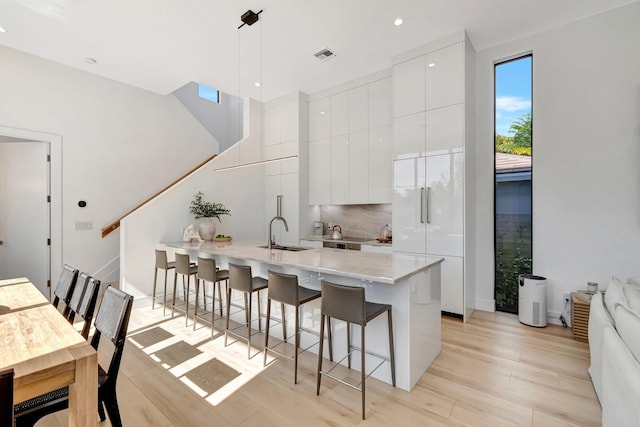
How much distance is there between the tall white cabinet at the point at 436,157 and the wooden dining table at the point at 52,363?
3.42 meters

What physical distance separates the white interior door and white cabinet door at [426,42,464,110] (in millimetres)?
5428

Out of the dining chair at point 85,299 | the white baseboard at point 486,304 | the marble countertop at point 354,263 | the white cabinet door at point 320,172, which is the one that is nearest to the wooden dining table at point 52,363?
the dining chair at point 85,299

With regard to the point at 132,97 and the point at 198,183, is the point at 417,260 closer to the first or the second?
the point at 198,183

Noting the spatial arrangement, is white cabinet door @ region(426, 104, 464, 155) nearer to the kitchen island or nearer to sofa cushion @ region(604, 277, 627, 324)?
the kitchen island

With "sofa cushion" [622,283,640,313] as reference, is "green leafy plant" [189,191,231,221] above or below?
above

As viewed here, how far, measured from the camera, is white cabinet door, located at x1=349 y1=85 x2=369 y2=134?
15.3 ft

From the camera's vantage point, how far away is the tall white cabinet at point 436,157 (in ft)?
11.3

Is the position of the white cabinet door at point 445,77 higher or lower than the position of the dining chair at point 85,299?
higher

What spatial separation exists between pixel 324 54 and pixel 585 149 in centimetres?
331

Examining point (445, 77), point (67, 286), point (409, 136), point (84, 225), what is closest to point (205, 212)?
point (84, 225)

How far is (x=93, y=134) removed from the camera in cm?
466

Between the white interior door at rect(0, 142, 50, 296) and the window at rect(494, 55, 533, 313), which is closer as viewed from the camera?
the window at rect(494, 55, 533, 313)

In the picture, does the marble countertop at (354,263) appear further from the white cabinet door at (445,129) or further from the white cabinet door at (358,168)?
the white cabinet door at (358,168)

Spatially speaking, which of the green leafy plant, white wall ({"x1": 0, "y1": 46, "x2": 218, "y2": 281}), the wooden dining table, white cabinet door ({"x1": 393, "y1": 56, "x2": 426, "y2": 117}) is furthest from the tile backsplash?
the wooden dining table
